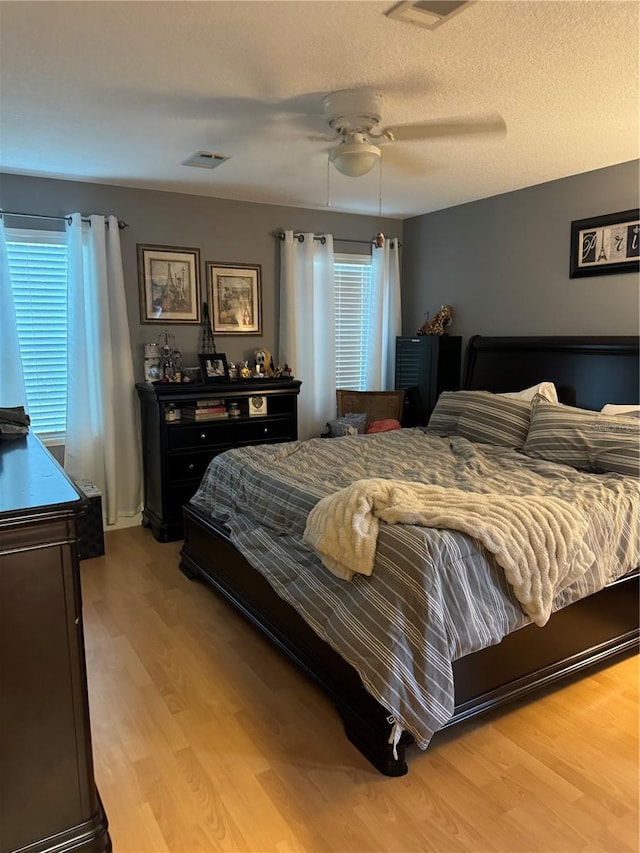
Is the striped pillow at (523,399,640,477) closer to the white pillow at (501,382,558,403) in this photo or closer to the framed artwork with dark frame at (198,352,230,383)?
the white pillow at (501,382,558,403)

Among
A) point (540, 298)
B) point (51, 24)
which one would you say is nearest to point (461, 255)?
point (540, 298)

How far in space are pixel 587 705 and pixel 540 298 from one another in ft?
9.38

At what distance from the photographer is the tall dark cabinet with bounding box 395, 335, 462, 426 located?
491 cm

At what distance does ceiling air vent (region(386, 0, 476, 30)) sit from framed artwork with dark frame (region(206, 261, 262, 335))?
9.71 ft

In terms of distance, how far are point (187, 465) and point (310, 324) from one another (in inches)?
66.3

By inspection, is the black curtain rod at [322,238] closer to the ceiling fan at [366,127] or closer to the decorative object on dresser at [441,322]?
the decorative object on dresser at [441,322]

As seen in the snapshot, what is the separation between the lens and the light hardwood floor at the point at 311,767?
5.87ft

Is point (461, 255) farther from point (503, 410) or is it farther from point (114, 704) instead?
point (114, 704)

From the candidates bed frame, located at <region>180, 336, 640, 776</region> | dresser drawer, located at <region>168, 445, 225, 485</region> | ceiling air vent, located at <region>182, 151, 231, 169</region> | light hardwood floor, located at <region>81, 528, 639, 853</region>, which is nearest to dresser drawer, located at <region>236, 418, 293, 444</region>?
dresser drawer, located at <region>168, 445, 225, 485</region>

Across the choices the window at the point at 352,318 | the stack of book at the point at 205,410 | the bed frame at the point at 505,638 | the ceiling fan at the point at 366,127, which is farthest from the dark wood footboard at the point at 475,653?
the window at the point at 352,318

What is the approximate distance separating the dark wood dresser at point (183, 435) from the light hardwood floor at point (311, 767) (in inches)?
57.9

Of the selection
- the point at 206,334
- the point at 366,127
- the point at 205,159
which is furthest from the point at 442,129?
the point at 206,334

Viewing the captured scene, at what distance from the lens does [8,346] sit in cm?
389

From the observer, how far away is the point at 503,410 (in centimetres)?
381
